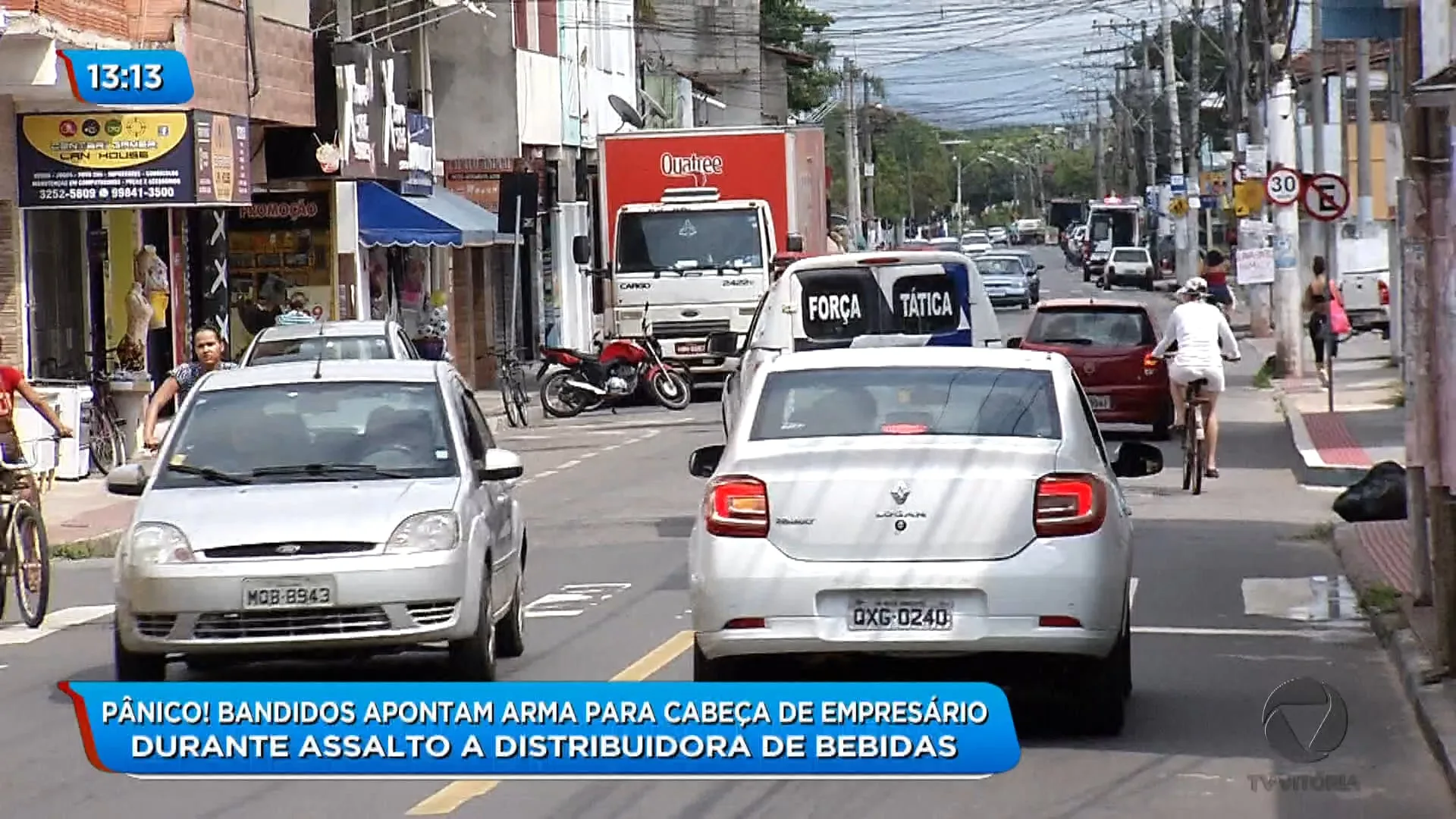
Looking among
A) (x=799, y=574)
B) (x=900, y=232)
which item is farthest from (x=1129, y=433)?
(x=900, y=232)

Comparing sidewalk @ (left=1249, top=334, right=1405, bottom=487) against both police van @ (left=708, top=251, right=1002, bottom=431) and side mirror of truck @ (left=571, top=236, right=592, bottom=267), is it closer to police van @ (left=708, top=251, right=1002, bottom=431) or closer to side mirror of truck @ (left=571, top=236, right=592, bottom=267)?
police van @ (left=708, top=251, right=1002, bottom=431)

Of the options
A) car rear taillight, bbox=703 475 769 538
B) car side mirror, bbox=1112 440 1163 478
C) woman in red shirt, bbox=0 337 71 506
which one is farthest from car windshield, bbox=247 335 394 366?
car rear taillight, bbox=703 475 769 538

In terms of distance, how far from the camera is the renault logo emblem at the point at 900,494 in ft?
32.6

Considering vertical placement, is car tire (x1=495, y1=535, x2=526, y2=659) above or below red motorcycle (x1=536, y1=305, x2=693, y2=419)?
below

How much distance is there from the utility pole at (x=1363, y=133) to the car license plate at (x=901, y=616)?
94.3ft

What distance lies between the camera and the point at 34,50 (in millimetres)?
24391

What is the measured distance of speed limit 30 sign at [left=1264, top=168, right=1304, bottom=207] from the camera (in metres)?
35.0

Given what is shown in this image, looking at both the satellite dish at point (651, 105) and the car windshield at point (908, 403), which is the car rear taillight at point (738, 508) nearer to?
the car windshield at point (908, 403)

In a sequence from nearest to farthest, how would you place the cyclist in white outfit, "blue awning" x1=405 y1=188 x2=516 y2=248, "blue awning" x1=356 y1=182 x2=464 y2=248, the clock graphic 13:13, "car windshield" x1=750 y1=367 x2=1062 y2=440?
"car windshield" x1=750 y1=367 x2=1062 y2=440 → the cyclist in white outfit → the clock graphic 13:13 → "blue awning" x1=356 y1=182 x2=464 y2=248 → "blue awning" x1=405 y1=188 x2=516 y2=248

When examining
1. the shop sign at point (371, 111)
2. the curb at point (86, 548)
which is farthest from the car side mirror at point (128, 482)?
the shop sign at point (371, 111)

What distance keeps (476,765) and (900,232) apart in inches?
5783

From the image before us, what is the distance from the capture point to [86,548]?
20.4 metres

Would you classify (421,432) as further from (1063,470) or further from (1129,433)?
(1129,433)

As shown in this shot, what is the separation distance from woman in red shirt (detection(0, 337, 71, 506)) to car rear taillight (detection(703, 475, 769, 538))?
6554 millimetres
